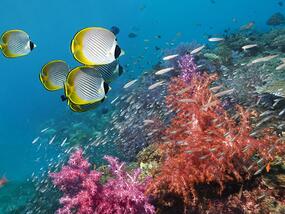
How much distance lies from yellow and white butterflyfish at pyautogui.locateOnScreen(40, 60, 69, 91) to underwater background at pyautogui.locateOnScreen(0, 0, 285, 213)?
4.91 metres

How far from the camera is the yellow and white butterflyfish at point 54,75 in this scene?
14.0 feet

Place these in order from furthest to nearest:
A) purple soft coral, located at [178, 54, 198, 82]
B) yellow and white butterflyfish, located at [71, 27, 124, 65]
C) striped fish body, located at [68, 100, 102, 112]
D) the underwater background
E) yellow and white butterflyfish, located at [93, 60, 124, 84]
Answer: the underwater background < purple soft coral, located at [178, 54, 198, 82] < yellow and white butterflyfish, located at [93, 60, 124, 84] < striped fish body, located at [68, 100, 102, 112] < yellow and white butterflyfish, located at [71, 27, 124, 65]

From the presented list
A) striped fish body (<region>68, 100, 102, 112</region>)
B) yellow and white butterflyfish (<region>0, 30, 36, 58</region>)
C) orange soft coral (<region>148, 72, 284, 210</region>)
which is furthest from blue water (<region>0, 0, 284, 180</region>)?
striped fish body (<region>68, 100, 102, 112</region>)

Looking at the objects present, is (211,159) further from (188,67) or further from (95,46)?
(188,67)

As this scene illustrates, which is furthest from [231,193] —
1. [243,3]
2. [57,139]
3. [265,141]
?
[243,3]

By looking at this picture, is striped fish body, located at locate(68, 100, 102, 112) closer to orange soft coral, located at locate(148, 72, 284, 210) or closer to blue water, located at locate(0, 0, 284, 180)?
orange soft coral, located at locate(148, 72, 284, 210)

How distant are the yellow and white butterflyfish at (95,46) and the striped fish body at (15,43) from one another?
1803 mm

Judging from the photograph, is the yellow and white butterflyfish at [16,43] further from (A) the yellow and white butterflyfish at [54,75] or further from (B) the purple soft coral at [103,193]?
(B) the purple soft coral at [103,193]

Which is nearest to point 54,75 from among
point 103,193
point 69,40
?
point 103,193

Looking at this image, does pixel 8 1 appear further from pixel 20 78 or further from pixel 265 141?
pixel 265 141

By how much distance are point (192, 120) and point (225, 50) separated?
832cm

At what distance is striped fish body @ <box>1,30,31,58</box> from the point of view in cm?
487

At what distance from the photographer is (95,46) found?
338cm

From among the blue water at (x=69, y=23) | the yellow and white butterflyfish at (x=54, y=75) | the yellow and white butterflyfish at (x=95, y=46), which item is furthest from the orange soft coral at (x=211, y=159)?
the blue water at (x=69, y=23)
